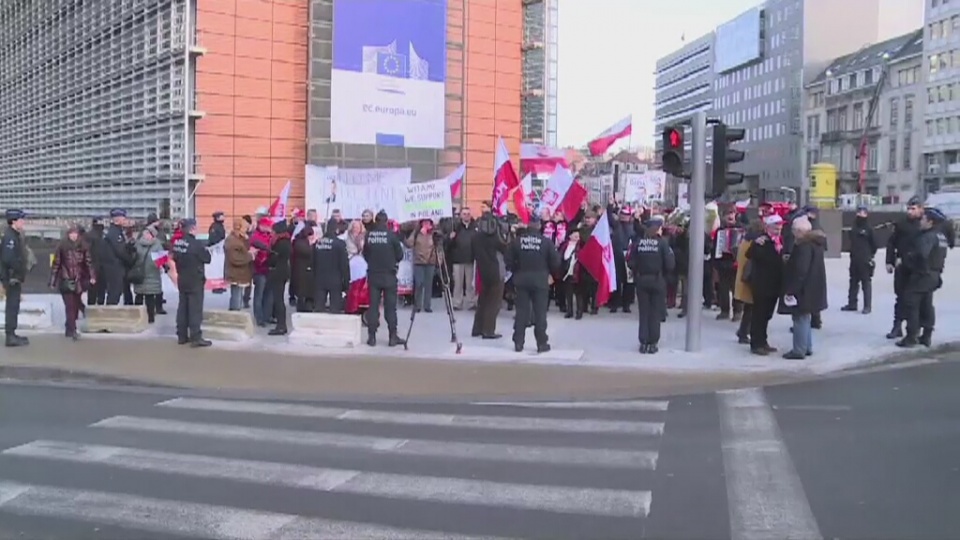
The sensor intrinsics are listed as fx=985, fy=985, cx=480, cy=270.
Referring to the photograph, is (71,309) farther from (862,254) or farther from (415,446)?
(862,254)

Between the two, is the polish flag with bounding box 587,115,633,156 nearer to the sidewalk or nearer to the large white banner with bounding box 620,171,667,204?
the large white banner with bounding box 620,171,667,204

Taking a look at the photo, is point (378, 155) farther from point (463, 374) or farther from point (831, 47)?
point (831, 47)

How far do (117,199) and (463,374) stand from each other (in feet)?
90.2

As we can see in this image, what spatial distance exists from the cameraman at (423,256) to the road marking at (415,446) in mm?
8069

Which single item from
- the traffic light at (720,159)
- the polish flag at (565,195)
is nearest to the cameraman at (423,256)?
the polish flag at (565,195)

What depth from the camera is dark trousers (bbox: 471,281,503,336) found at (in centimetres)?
1447

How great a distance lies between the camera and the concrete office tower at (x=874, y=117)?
9169cm

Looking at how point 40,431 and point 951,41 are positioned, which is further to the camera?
point 951,41

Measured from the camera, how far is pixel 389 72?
112 ft

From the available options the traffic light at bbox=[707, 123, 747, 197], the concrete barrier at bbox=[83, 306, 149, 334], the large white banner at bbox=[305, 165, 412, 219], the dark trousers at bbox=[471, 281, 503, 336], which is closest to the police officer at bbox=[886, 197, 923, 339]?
the traffic light at bbox=[707, 123, 747, 197]

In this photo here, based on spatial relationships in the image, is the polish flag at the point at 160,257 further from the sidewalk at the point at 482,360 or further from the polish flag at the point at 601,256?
the polish flag at the point at 601,256

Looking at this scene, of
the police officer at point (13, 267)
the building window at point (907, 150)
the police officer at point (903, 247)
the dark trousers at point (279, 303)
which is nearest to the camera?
the police officer at point (903, 247)

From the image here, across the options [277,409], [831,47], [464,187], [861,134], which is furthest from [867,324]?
[831,47]

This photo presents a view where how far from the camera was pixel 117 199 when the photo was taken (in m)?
35.7
